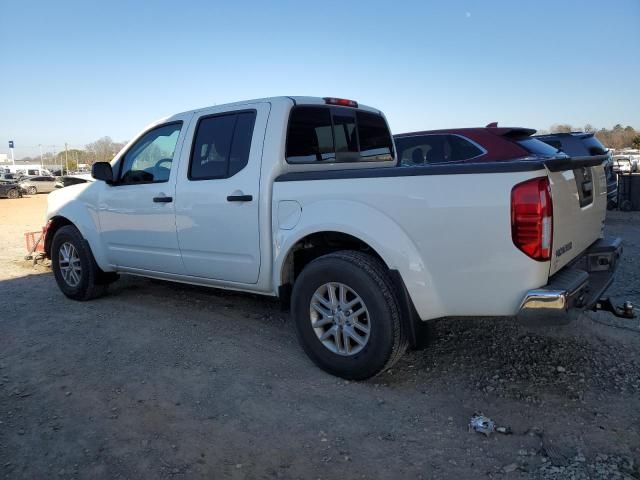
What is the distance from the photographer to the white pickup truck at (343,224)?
110 inches

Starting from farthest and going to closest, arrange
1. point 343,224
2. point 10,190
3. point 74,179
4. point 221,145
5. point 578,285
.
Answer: point 10,190
point 74,179
point 221,145
point 343,224
point 578,285

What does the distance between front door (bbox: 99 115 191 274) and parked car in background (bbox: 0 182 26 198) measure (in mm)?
28375

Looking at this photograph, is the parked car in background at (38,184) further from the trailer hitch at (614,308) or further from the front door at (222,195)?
the trailer hitch at (614,308)

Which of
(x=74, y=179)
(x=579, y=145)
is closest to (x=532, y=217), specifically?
(x=74, y=179)

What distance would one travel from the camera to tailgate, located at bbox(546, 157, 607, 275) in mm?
2857

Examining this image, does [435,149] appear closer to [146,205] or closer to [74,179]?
[146,205]

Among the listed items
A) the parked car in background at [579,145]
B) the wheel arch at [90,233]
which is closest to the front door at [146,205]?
the wheel arch at [90,233]

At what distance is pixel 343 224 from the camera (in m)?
3.35

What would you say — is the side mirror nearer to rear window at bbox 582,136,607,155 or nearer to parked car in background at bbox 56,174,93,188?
parked car in background at bbox 56,174,93,188

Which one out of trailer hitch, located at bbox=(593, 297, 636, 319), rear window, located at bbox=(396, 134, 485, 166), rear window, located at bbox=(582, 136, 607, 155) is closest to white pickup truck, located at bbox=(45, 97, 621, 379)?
trailer hitch, located at bbox=(593, 297, 636, 319)

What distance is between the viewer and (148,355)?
403 centimetres

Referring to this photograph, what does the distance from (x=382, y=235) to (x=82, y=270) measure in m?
3.81

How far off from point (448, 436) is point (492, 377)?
852mm

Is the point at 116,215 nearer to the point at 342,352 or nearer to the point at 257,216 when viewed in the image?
the point at 257,216
